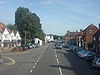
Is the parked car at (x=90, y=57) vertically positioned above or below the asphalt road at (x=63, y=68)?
above

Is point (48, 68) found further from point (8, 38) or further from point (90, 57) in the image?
point (8, 38)

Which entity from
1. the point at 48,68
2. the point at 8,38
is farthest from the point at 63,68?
the point at 8,38

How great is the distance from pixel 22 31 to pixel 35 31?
5943 millimetres

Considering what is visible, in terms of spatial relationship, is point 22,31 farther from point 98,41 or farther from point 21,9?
point 98,41

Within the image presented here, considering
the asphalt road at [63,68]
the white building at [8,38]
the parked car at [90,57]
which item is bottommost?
the asphalt road at [63,68]

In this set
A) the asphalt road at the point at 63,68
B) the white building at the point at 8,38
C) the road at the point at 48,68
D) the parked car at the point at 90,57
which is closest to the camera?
the road at the point at 48,68

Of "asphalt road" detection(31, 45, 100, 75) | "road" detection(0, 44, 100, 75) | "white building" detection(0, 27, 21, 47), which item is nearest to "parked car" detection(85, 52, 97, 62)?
"road" detection(0, 44, 100, 75)

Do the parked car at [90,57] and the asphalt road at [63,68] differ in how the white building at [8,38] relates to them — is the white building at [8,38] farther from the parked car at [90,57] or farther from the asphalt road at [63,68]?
the asphalt road at [63,68]

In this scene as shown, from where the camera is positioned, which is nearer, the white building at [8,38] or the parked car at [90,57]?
the parked car at [90,57]

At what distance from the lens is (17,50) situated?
209 ft

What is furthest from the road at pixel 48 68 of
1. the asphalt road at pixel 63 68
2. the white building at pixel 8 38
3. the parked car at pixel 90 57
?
the white building at pixel 8 38

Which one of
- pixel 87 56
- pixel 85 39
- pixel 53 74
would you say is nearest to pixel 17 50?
pixel 87 56

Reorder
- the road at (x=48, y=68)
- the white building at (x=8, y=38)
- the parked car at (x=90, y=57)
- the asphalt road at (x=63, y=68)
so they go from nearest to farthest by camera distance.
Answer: the road at (x=48, y=68) < the asphalt road at (x=63, y=68) < the parked car at (x=90, y=57) < the white building at (x=8, y=38)

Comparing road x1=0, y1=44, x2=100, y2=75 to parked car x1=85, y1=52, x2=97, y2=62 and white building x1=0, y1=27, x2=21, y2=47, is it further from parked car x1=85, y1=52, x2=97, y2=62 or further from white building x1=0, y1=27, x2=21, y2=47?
white building x1=0, y1=27, x2=21, y2=47
